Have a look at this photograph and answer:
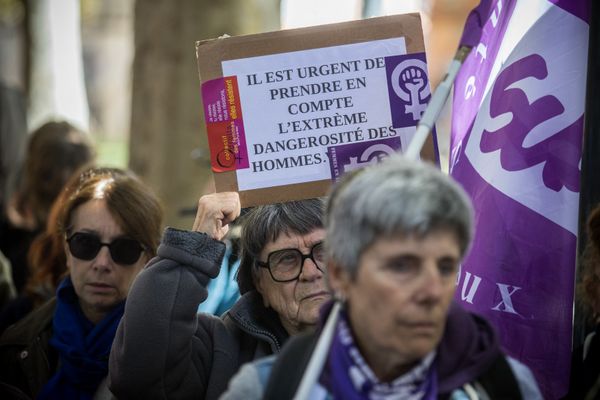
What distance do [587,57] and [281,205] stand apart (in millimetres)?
1270

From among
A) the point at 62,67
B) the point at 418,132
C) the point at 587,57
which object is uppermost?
the point at 62,67

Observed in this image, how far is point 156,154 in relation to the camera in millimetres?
9750

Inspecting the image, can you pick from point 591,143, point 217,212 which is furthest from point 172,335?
point 591,143

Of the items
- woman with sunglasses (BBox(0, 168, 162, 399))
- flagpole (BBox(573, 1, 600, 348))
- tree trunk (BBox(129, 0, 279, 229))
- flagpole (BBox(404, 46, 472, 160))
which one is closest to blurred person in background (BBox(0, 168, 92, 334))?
woman with sunglasses (BBox(0, 168, 162, 399))

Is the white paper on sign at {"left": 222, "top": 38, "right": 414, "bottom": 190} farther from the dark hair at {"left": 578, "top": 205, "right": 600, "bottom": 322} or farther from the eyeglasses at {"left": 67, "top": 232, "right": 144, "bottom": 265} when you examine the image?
the eyeglasses at {"left": 67, "top": 232, "right": 144, "bottom": 265}

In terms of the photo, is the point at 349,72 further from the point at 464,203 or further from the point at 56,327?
the point at 56,327

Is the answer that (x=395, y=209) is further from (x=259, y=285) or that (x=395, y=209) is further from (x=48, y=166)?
(x=48, y=166)

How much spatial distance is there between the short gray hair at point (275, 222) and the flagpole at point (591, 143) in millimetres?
966

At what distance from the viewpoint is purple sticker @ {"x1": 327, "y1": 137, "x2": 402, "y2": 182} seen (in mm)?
4012

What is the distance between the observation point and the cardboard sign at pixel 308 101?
4.01m

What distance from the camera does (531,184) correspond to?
396 centimetres

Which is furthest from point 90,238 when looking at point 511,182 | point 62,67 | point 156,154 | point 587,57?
point 62,67

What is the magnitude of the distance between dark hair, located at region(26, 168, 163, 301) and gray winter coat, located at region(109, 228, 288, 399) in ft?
2.70

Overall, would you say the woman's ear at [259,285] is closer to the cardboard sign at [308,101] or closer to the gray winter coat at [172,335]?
the gray winter coat at [172,335]
